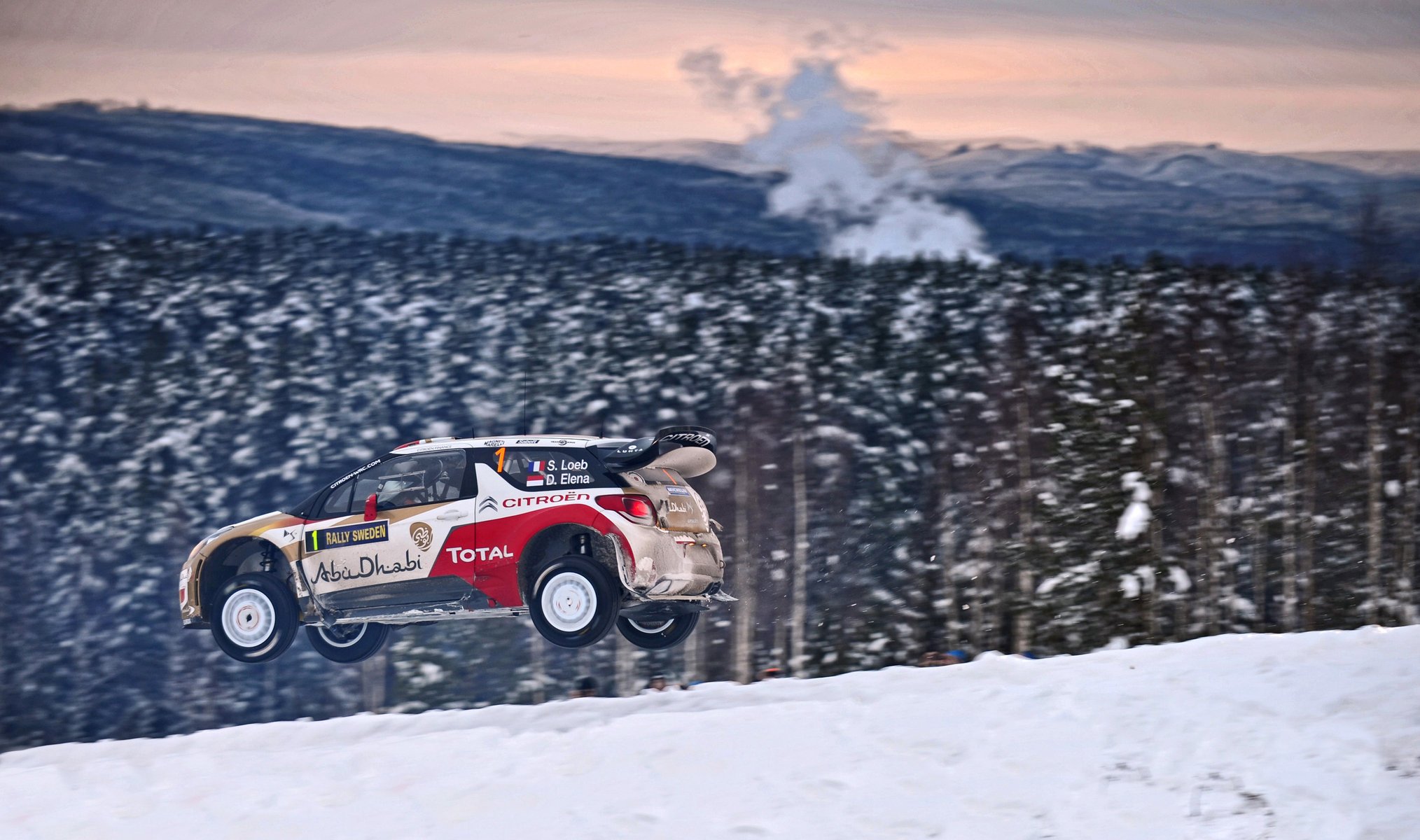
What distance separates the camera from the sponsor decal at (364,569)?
27.3 feet

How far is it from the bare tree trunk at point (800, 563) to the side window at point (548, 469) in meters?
13.3

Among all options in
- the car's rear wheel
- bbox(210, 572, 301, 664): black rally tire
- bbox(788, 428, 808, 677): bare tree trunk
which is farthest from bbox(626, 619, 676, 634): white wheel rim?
bbox(788, 428, 808, 677): bare tree trunk

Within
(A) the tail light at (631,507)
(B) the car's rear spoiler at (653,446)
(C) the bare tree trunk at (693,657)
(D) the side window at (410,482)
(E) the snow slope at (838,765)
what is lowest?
(C) the bare tree trunk at (693,657)

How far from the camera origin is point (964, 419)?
81.8 feet

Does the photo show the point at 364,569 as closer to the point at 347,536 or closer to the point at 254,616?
the point at 347,536

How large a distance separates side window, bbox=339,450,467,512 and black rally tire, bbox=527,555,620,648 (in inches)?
37.1

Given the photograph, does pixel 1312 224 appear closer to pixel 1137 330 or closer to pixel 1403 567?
pixel 1137 330

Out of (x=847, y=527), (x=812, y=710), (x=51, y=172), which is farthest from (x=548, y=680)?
(x=51, y=172)

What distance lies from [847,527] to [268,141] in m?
14.2

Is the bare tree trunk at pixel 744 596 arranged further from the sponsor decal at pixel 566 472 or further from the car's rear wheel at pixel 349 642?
the sponsor decal at pixel 566 472

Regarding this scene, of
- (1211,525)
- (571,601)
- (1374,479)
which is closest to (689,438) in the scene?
(571,601)

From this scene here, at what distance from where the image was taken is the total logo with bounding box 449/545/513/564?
829cm

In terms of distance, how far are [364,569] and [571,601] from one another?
4.90 ft

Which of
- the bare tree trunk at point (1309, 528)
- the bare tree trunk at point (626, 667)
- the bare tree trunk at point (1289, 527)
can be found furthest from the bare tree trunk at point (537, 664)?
the bare tree trunk at point (1309, 528)
